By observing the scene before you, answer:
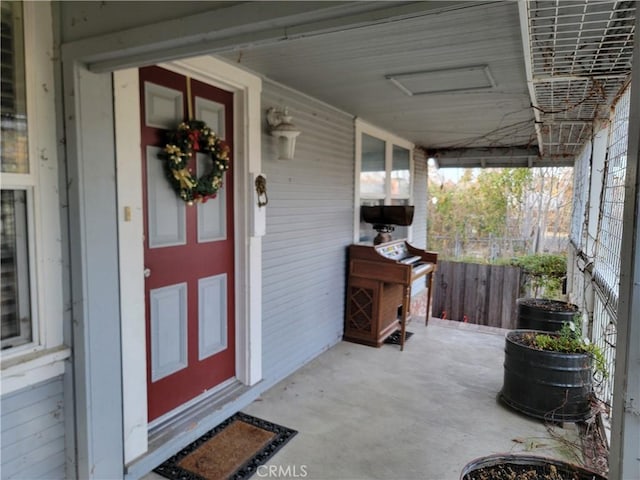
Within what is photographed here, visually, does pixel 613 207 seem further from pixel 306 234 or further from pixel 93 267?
pixel 93 267

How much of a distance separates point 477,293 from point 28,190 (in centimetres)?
661

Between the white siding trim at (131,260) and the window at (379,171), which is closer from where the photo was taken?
the white siding trim at (131,260)

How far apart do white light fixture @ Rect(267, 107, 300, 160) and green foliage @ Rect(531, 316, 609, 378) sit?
7.55 feet

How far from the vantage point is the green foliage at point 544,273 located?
6008 mm

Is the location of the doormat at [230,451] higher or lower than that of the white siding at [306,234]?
lower

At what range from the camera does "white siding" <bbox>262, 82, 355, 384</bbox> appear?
3.36m

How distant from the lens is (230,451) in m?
2.52

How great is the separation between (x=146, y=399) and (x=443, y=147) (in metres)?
5.86

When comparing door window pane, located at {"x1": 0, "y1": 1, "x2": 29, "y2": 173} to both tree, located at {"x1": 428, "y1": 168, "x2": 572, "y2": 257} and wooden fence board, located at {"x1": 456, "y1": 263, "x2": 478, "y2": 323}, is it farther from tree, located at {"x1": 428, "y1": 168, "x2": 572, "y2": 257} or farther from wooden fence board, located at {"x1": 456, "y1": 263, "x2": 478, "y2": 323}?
tree, located at {"x1": 428, "y1": 168, "x2": 572, "y2": 257}

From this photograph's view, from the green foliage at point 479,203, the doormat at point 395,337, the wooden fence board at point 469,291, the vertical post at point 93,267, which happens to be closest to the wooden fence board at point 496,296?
the wooden fence board at point 469,291

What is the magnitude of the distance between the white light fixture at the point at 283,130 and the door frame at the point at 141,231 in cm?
14

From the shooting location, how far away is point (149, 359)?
246 centimetres

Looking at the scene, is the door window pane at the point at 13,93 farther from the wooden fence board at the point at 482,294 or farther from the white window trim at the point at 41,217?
the wooden fence board at the point at 482,294

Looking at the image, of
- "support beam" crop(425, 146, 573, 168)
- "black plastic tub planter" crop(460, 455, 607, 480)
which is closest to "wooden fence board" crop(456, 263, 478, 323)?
"support beam" crop(425, 146, 573, 168)
